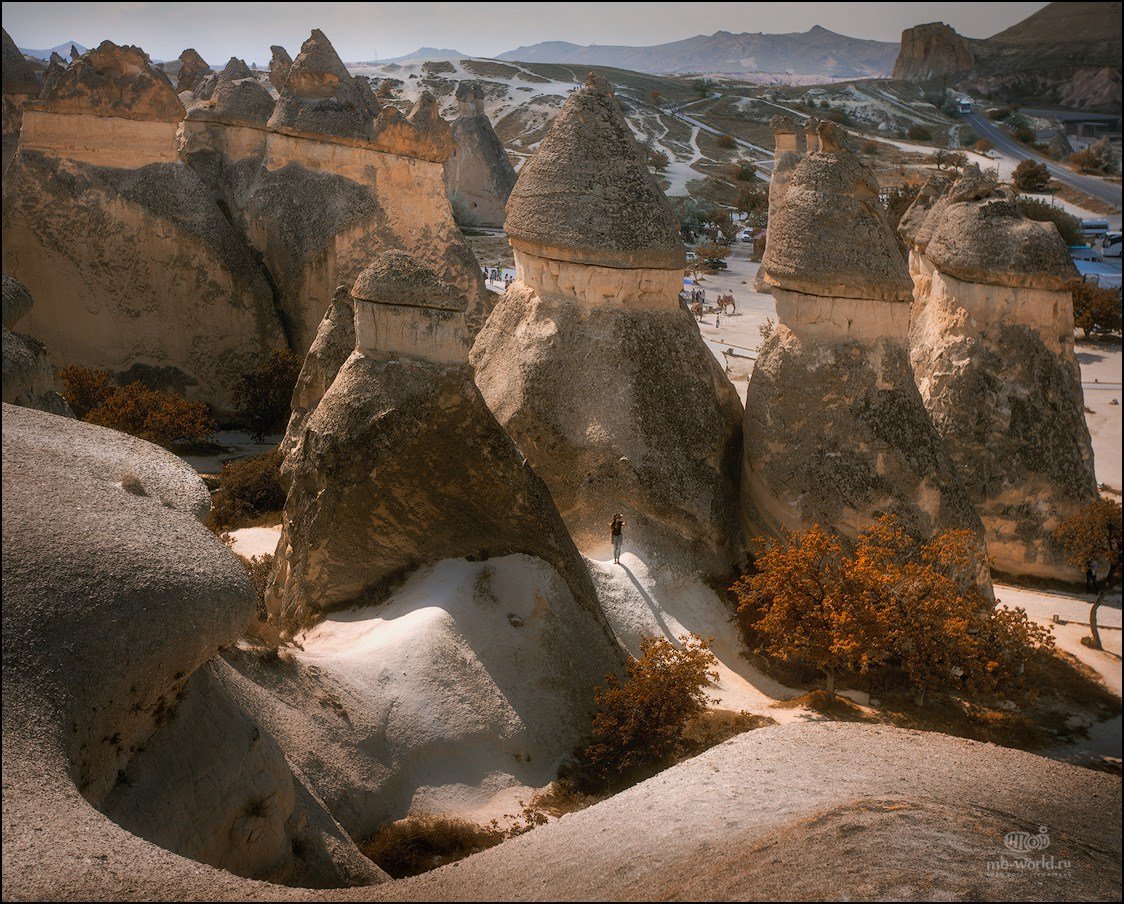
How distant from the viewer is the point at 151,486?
5.86 m

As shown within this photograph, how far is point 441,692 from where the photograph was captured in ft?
24.8

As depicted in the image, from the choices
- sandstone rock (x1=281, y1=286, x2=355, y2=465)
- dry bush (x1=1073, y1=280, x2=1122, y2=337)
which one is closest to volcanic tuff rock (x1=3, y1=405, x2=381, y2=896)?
sandstone rock (x1=281, y1=286, x2=355, y2=465)

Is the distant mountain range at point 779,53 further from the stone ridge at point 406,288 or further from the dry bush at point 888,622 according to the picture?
the dry bush at point 888,622

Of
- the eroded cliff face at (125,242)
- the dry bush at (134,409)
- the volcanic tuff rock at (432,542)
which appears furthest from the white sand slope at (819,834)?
the eroded cliff face at (125,242)

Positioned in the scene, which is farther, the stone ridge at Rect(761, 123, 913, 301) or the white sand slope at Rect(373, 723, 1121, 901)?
the stone ridge at Rect(761, 123, 913, 301)

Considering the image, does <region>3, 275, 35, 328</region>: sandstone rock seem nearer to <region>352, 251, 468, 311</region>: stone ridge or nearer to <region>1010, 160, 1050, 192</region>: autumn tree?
<region>352, 251, 468, 311</region>: stone ridge

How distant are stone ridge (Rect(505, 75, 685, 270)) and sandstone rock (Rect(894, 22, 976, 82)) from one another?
2.67 metres

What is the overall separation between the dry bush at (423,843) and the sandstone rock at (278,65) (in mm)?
14023

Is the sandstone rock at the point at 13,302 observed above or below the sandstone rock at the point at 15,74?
below

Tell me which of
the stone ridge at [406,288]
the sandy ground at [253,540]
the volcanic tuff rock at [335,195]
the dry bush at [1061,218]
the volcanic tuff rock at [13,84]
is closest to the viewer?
the stone ridge at [406,288]

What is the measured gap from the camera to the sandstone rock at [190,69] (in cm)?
2666

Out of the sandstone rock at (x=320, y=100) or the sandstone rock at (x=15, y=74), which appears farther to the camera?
the sandstone rock at (x=15, y=74)

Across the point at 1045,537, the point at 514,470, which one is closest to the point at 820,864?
the point at 514,470

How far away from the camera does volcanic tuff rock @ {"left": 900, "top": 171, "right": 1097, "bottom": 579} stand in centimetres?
1217
